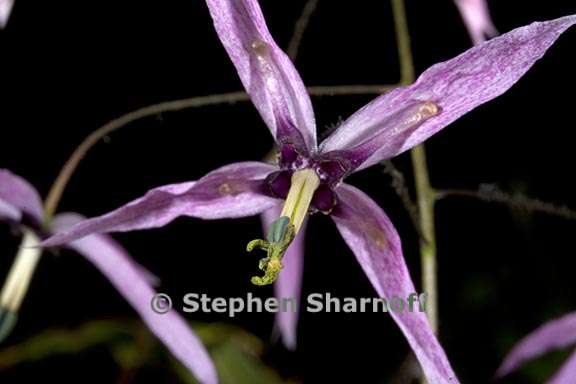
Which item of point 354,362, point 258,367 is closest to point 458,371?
point 354,362

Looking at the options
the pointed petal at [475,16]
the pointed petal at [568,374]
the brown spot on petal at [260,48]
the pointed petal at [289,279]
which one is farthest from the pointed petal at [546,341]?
the brown spot on petal at [260,48]

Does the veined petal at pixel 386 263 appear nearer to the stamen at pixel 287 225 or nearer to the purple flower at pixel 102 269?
the stamen at pixel 287 225

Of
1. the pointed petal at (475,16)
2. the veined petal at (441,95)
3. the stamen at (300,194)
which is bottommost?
the stamen at (300,194)

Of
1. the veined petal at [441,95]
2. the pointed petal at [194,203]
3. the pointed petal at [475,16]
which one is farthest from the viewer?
the pointed petal at [475,16]

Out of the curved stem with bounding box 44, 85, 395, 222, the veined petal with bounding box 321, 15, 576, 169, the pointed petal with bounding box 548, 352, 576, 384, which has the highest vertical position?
the curved stem with bounding box 44, 85, 395, 222

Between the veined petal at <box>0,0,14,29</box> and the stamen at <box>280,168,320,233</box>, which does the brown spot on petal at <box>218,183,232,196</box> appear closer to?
the stamen at <box>280,168,320,233</box>

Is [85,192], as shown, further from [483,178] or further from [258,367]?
[483,178]

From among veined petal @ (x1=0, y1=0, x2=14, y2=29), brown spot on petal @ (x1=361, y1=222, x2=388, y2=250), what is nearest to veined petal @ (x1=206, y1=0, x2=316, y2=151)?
brown spot on petal @ (x1=361, y1=222, x2=388, y2=250)

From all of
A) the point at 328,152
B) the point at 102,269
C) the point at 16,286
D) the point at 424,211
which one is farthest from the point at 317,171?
the point at 16,286
